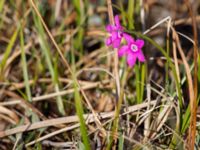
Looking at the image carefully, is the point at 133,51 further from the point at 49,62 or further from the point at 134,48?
the point at 49,62

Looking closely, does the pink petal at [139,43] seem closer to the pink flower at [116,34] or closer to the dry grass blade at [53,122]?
the pink flower at [116,34]

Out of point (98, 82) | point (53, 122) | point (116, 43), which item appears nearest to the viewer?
point (116, 43)

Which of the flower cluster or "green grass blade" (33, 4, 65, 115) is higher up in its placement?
the flower cluster

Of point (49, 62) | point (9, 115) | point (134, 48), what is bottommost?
point (9, 115)

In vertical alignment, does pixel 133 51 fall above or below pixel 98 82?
above

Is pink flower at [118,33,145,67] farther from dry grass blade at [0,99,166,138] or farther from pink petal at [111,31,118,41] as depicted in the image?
dry grass blade at [0,99,166,138]

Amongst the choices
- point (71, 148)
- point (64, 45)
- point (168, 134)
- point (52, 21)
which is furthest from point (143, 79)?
point (52, 21)

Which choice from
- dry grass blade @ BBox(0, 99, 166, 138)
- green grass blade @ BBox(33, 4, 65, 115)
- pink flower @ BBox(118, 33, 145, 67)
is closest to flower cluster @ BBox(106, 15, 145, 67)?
pink flower @ BBox(118, 33, 145, 67)

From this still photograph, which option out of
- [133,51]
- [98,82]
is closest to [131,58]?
[133,51]

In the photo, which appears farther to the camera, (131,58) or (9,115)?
(9,115)

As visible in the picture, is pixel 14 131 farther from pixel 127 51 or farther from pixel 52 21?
pixel 52 21

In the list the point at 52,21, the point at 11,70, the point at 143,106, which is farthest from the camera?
the point at 52,21
